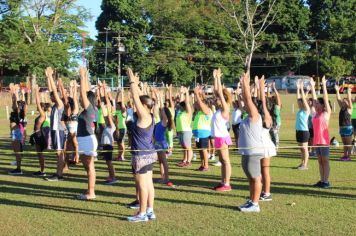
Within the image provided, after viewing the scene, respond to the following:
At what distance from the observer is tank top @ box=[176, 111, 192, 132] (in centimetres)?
1322

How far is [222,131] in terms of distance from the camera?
34.7 feet

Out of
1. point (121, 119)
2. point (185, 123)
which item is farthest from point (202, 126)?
point (121, 119)

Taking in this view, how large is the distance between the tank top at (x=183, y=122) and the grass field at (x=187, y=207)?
106cm

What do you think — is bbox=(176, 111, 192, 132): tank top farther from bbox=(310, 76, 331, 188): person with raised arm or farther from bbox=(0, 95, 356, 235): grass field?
bbox=(310, 76, 331, 188): person with raised arm

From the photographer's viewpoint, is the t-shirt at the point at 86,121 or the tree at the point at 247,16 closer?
the t-shirt at the point at 86,121

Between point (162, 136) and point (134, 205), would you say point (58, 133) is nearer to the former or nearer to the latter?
point (162, 136)

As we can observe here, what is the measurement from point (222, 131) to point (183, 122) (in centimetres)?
279

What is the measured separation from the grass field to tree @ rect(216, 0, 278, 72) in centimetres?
5043

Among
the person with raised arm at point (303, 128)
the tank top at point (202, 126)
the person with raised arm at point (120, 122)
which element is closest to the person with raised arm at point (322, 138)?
the person with raised arm at point (303, 128)

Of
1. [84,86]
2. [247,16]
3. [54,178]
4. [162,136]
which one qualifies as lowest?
[54,178]

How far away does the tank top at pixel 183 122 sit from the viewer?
13219 mm

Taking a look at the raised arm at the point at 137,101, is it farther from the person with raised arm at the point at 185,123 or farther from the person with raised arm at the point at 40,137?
the person with raised arm at the point at 185,123

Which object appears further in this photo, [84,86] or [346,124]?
[346,124]

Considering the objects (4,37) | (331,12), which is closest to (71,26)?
(4,37)
